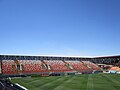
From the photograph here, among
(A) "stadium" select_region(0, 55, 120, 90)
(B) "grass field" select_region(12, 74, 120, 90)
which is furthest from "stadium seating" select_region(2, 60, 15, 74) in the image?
(B) "grass field" select_region(12, 74, 120, 90)

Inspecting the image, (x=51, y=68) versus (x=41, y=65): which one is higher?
(x=41, y=65)

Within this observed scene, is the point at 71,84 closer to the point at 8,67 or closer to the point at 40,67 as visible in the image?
the point at 8,67

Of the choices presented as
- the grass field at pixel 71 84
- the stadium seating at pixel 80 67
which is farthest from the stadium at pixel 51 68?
the grass field at pixel 71 84

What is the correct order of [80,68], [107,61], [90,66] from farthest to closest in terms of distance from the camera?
[107,61]
[90,66]
[80,68]

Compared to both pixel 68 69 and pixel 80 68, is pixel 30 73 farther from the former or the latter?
pixel 80 68

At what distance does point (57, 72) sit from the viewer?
54406 millimetres

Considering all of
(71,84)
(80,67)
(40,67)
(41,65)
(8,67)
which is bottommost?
(71,84)

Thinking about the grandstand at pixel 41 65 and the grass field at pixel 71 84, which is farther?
the grandstand at pixel 41 65

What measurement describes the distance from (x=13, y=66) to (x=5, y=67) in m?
2.63

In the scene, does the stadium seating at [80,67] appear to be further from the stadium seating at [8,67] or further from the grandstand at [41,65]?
the stadium seating at [8,67]

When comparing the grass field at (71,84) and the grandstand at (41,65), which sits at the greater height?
the grandstand at (41,65)

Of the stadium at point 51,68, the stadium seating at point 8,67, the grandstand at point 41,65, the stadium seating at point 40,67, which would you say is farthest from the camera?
the grandstand at point 41,65

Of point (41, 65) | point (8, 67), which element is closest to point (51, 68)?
point (41, 65)

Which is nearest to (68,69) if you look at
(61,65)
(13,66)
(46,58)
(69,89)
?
(61,65)
